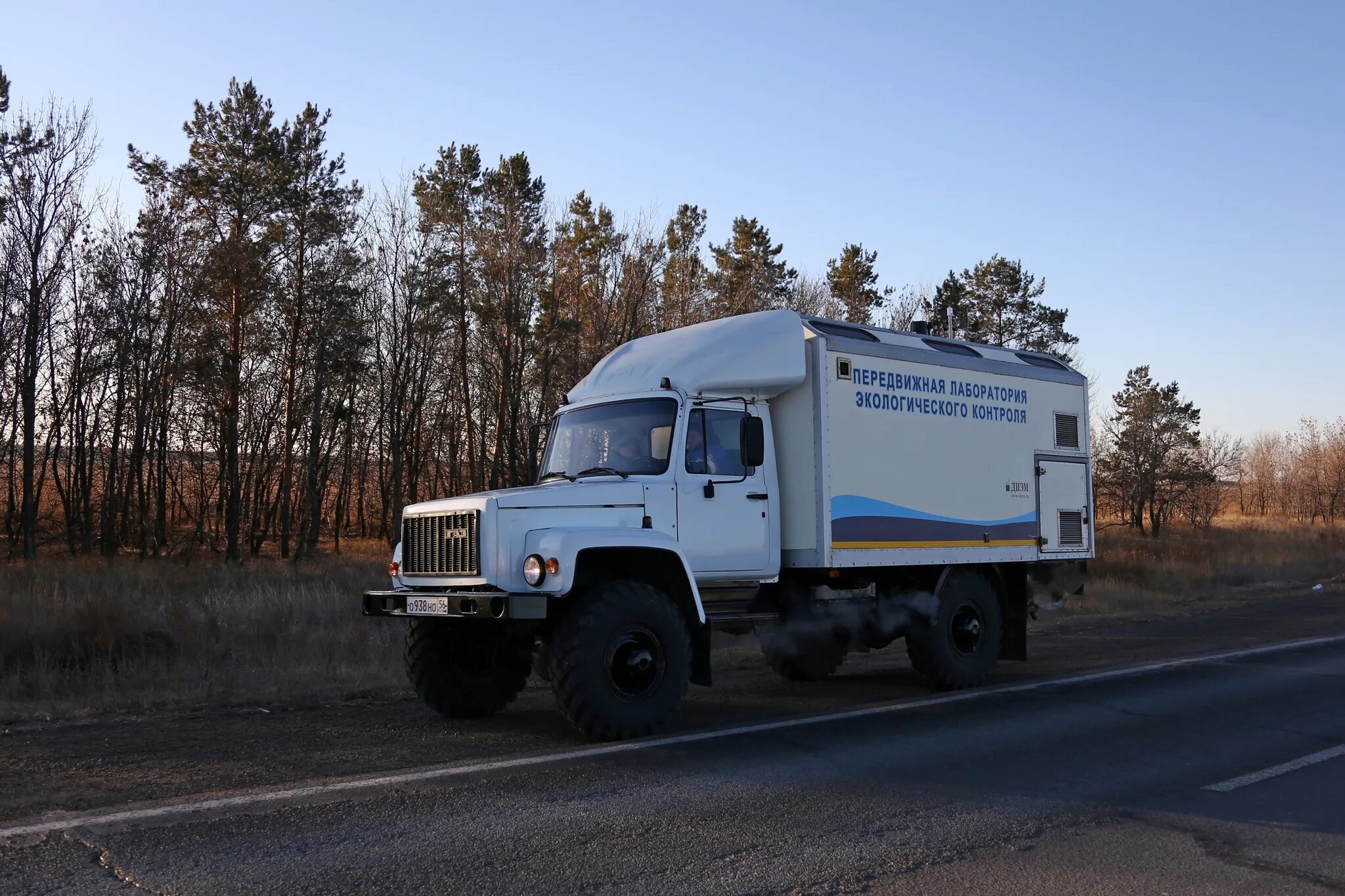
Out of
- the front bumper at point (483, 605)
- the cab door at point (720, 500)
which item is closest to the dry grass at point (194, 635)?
A: the front bumper at point (483, 605)

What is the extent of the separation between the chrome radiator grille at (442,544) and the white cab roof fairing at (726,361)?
2.05 meters

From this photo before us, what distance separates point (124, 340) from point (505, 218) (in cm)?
1169

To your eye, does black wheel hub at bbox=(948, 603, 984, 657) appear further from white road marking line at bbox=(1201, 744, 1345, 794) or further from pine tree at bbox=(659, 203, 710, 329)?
pine tree at bbox=(659, 203, 710, 329)

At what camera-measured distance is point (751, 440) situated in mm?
8969

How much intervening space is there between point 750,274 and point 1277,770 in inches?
1401

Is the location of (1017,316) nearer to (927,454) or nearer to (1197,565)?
(1197,565)

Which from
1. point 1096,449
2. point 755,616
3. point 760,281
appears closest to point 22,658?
point 755,616

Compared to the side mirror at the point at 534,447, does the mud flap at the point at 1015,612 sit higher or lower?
lower

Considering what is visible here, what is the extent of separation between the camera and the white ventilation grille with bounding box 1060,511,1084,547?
12.0 meters

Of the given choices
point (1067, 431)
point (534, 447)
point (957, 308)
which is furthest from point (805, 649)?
point (957, 308)

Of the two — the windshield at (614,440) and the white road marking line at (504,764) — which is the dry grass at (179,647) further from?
the white road marking line at (504,764)

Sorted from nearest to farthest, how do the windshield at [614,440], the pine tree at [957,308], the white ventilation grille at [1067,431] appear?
the windshield at [614,440] → the white ventilation grille at [1067,431] → the pine tree at [957,308]

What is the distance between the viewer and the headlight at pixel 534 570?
7488 mm

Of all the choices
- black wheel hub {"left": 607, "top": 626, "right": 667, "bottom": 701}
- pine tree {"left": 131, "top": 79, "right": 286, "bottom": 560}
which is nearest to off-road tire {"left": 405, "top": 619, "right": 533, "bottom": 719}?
black wheel hub {"left": 607, "top": 626, "right": 667, "bottom": 701}
